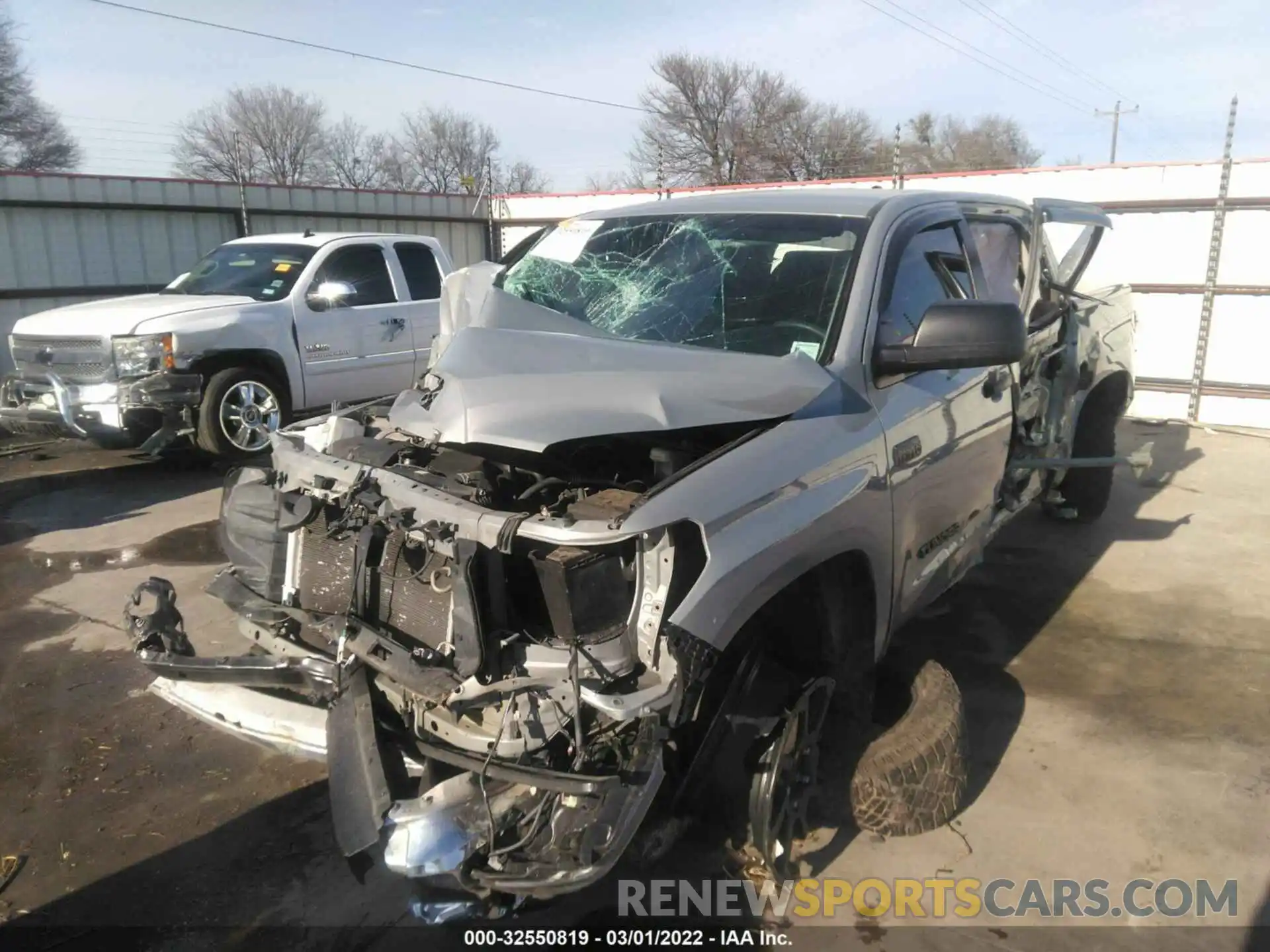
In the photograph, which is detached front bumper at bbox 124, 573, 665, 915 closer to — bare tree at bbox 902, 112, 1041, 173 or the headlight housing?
the headlight housing

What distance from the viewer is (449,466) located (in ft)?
9.96

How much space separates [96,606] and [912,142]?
50.9 metres

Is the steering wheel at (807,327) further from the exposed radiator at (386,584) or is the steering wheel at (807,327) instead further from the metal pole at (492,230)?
the metal pole at (492,230)

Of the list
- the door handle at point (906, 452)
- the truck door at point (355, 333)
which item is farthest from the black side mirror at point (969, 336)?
the truck door at point (355, 333)

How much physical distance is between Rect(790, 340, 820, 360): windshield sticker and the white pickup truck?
19.0 ft

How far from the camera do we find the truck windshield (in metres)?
8.34

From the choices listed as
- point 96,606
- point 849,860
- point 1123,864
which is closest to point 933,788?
point 849,860

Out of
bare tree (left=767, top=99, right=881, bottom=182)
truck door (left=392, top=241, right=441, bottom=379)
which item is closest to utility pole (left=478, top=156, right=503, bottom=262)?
truck door (left=392, top=241, right=441, bottom=379)

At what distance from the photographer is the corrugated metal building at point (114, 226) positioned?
10.9 metres

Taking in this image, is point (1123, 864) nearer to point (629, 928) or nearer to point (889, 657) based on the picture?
point (889, 657)

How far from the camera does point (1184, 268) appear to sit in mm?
10062

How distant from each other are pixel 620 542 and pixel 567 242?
2.23m

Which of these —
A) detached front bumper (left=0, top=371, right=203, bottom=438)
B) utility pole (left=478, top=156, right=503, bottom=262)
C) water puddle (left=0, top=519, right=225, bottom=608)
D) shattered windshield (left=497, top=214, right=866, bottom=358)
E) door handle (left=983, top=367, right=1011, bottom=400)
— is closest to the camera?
shattered windshield (left=497, top=214, right=866, bottom=358)

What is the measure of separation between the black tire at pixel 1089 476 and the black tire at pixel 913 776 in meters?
3.21
